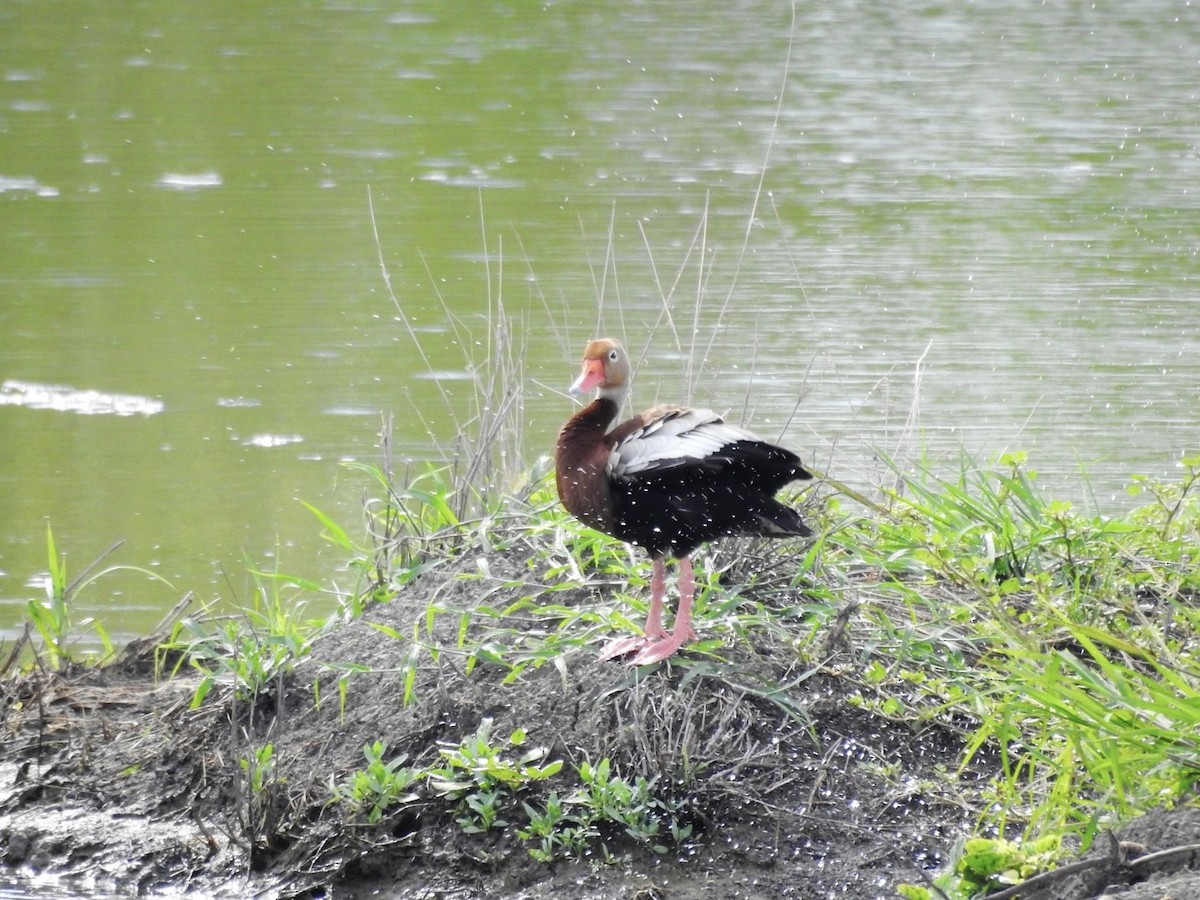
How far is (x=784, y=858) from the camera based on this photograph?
3.30m

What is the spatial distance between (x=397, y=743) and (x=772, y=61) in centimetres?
1004

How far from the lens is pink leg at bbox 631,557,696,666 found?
11.6 ft

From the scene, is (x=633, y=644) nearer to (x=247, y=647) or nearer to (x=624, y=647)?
(x=624, y=647)

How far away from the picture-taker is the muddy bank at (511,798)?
331 cm

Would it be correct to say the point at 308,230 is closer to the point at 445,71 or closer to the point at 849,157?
the point at 849,157

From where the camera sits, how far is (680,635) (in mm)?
3566

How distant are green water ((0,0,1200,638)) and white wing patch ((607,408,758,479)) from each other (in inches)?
35.2

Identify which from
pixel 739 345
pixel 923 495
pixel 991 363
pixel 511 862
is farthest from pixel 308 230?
pixel 511 862

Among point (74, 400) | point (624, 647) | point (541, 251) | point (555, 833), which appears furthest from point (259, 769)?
point (541, 251)

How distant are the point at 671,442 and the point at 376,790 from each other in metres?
0.99

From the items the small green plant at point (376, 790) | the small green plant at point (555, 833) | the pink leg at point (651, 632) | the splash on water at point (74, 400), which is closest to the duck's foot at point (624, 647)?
the pink leg at point (651, 632)

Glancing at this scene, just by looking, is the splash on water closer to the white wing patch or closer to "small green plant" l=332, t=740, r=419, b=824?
"small green plant" l=332, t=740, r=419, b=824

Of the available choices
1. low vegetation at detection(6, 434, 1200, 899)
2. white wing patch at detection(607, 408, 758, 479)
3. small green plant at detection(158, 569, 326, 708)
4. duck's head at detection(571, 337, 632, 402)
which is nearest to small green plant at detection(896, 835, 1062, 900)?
low vegetation at detection(6, 434, 1200, 899)

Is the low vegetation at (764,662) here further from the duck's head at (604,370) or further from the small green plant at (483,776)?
the duck's head at (604,370)
